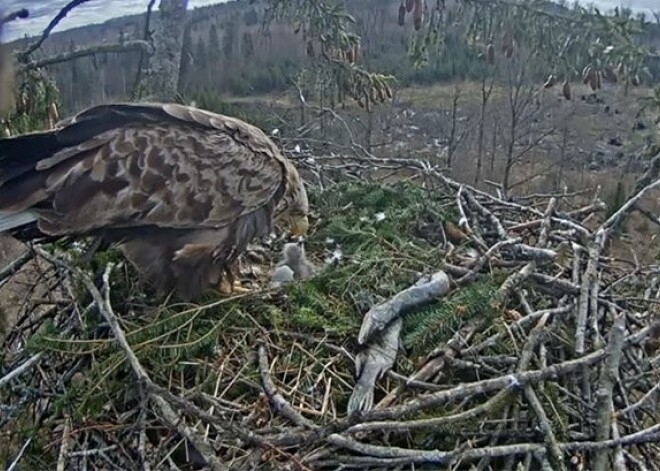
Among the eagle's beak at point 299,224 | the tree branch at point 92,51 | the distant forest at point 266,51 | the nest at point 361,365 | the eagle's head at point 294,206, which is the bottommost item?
the distant forest at point 266,51

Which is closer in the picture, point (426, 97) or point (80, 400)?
point (80, 400)

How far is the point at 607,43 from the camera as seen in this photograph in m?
4.86

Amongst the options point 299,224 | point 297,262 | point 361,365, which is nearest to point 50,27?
point 299,224

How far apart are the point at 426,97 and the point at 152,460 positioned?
19.5 m

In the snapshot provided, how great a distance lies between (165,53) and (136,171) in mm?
2415

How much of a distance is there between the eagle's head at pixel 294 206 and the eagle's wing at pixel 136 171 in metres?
0.24

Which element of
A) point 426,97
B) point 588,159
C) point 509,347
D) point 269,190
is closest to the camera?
point 509,347

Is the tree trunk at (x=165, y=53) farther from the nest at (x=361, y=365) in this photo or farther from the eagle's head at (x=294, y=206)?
the nest at (x=361, y=365)

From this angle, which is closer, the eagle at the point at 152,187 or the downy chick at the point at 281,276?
the eagle at the point at 152,187

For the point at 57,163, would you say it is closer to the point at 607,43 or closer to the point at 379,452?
the point at 379,452

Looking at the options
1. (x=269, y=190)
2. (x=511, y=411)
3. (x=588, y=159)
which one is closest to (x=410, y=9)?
(x=269, y=190)

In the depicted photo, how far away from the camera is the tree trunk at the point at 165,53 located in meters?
5.45

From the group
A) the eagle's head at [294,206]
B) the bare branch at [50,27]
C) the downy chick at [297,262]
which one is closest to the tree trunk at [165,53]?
the bare branch at [50,27]

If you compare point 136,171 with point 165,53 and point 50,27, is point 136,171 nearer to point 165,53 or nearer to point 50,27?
point 50,27
